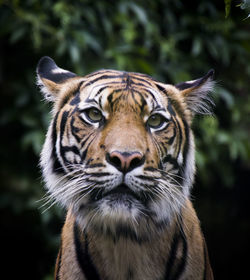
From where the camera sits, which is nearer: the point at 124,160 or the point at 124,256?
the point at 124,160

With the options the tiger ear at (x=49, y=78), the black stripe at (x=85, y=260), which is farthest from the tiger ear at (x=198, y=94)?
the black stripe at (x=85, y=260)

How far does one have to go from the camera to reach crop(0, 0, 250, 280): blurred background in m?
4.73

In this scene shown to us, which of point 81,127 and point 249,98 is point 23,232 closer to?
point 249,98

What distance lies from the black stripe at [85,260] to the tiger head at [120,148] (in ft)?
0.48

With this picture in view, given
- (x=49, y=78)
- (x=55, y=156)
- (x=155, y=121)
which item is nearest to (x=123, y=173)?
(x=155, y=121)

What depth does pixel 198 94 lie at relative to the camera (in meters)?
2.14

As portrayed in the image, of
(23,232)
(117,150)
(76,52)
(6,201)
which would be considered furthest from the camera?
(23,232)

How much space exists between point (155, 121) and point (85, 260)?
704mm

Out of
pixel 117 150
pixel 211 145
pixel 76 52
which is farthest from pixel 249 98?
pixel 117 150

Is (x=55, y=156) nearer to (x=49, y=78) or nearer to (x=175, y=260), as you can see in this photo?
(x=49, y=78)

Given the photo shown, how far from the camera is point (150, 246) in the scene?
1.94 m

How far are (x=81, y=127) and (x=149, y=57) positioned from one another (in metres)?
3.52

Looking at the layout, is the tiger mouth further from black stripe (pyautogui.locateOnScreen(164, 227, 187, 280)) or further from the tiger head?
black stripe (pyautogui.locateOnScreen(164, 227, 187, 280))

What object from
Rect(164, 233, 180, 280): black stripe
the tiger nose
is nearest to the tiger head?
the tiger nose
